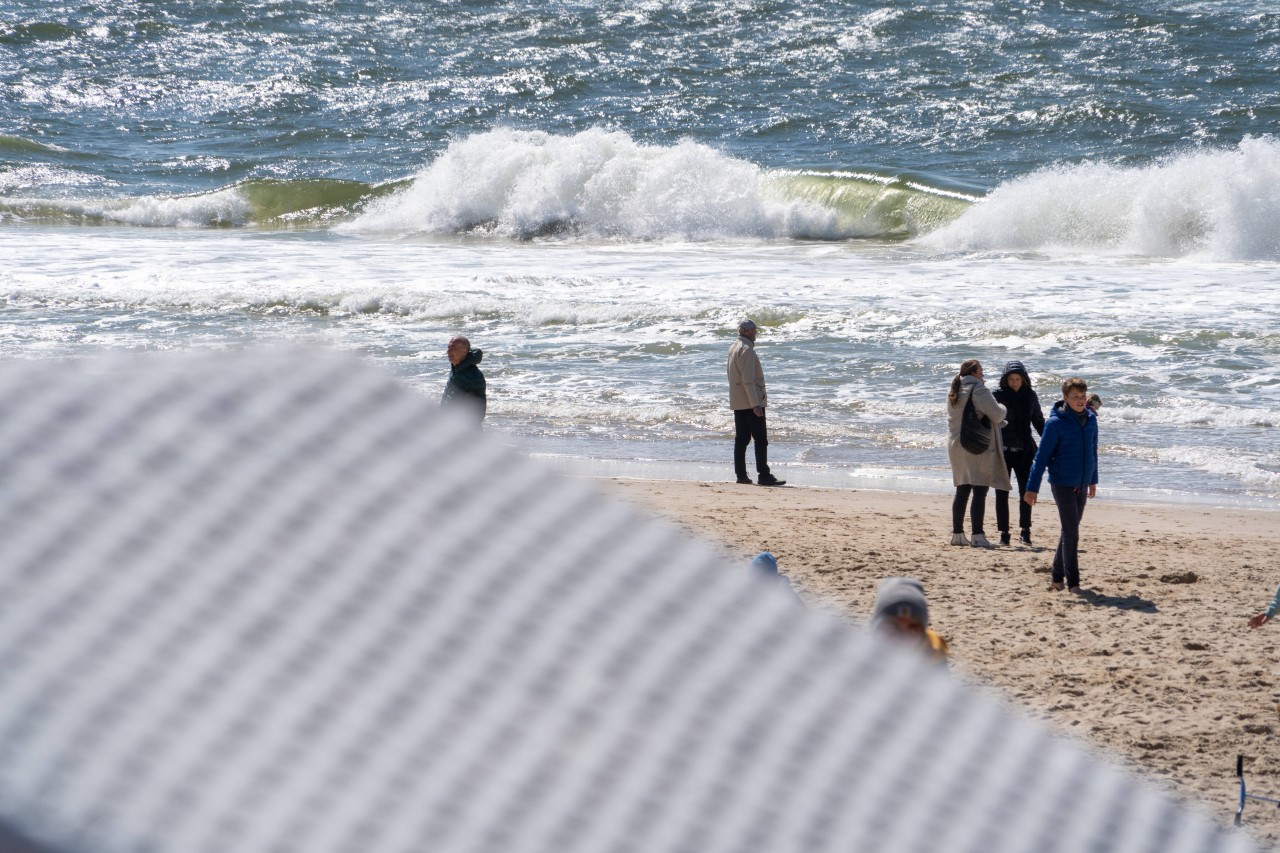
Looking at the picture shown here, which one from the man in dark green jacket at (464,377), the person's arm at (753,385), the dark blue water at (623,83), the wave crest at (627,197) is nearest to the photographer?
the man in dark green jacket at (464,377)

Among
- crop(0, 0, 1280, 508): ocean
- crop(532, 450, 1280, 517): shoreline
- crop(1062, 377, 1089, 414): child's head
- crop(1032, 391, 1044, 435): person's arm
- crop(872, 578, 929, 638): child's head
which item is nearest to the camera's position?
crop(872, 578, 929, 638): child's head

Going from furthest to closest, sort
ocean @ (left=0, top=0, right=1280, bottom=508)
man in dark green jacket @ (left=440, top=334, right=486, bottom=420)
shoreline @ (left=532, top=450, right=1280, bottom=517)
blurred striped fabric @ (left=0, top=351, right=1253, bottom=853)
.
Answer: ocean @ (left=0, top=0, right=1280, bottom=508) < shoreline @ (left=532, top=450, right=1280, bottom=517) < man in dark green jacket @ (left=440, top=334, right=486, bottom=420) < blurred striped fabric @ (left=0, top=351, right=1253, bottom=853)

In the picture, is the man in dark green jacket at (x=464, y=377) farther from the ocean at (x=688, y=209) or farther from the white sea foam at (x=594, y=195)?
the white sea foam at (x=594, y=195)

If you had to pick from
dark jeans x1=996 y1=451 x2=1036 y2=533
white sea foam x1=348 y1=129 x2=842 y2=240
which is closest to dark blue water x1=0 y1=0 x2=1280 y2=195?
white sea foam x1=348 y1=129 x2=842 y2=240

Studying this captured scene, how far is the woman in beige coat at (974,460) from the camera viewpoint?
834 cm

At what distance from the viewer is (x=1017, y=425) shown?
8.82 metres

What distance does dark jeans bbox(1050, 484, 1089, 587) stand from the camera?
290 inches

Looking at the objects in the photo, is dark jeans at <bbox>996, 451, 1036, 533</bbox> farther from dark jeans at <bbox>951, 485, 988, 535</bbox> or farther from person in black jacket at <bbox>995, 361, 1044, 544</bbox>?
dark jeans at <bbox>951, 485, 988, 535</bbox>

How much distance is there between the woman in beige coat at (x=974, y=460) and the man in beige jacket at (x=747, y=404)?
6.27 feet

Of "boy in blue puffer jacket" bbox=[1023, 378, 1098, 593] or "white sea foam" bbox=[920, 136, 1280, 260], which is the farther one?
"white sea foam" bbox=[920, 136, 1280, 260]

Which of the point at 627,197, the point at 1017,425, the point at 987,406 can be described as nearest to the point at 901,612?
the point at 987,406

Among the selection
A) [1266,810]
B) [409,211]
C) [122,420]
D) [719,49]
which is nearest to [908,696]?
[122,420]

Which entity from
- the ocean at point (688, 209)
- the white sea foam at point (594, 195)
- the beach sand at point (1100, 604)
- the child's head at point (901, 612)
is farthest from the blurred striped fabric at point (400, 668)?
the white sea foam at point (594, 195)

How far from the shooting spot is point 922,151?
31.0 meters
